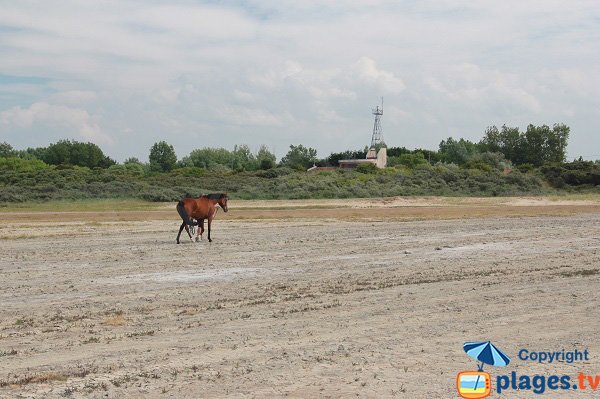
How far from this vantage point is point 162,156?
360 feet

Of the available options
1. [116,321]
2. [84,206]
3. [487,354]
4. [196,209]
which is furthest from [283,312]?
[84,206]

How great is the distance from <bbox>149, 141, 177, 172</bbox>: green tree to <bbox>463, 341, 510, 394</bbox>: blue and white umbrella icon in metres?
101

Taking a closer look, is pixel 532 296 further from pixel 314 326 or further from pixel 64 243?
pixel 64 243

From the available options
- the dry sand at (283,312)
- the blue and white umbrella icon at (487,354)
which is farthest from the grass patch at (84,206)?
the blue and white umbrella icon at (487,354)

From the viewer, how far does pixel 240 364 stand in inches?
363

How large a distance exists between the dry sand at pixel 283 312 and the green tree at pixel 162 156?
276 feet

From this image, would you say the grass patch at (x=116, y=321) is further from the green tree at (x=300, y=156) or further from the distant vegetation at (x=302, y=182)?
the green tree at (x=300, y=156)

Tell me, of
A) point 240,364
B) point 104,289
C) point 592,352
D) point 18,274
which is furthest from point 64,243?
point 592,352

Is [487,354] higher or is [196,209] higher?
[196,209]

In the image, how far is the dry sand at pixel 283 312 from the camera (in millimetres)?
8648

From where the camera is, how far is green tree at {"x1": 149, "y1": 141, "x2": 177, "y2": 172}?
109 m

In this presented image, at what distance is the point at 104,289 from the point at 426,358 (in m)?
7.69

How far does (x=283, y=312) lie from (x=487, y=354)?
3969 millimetres

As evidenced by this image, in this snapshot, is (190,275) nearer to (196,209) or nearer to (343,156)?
(196,209)
